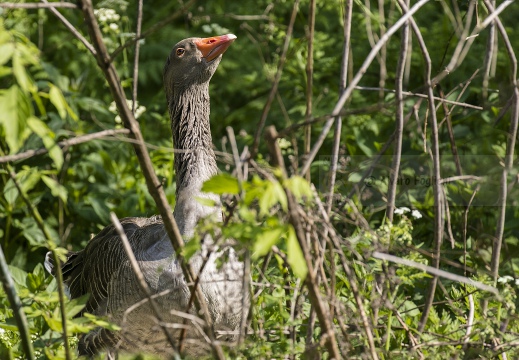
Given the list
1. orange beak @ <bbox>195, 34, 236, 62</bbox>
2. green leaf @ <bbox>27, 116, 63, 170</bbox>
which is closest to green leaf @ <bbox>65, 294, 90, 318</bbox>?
green leaf @ <bbox>27, 116, 63, 170</bbox>

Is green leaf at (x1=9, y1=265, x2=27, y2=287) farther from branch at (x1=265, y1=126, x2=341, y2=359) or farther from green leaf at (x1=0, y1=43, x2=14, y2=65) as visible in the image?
green leaf at (x1=0, y1=43, x2=14, y2=65)

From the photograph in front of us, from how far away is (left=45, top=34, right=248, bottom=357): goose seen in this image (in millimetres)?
3193

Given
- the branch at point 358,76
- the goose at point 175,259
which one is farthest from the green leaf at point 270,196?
the goose at point 175,259

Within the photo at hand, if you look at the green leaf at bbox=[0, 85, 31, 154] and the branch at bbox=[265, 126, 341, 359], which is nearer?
the green leaf at bbox=[0, 85, 31, 154]

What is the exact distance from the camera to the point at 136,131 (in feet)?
7.63

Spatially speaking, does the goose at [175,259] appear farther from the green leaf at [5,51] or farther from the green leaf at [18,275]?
the green leaf at [5,51]

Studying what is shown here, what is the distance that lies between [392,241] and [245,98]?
478cm

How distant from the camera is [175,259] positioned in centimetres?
315

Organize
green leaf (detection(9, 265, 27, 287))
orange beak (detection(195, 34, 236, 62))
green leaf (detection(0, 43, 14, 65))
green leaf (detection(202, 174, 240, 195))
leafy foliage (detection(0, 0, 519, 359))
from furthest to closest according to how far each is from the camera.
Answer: green leaf (detection(9, 265, 27, 287)) < orange beak (detection(195, 34, 236, 62)) < leafy foliage (detection(0, 0, 519, 359)) < green leaf (detection(202, 174, 240, 195)) < green leaf (detection(0, 43, 14, 65))

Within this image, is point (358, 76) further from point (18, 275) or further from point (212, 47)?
point (18, 275)

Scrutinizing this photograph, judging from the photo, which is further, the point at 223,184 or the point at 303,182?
the point at 223,184

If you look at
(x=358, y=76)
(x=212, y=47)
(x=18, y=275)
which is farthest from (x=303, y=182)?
(x=18, y=275)

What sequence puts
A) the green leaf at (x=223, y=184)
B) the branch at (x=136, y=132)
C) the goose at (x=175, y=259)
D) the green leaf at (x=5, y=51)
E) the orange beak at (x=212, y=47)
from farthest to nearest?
1. the orange beak at (x=212, y=47)
2. the goose at (x=175, y=259)
3. the branch at (x=136, y=132)
4. the green leaf at (x=223, y=184)
5. the green leaf at (x=5, y=51)

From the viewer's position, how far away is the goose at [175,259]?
3.19 m
